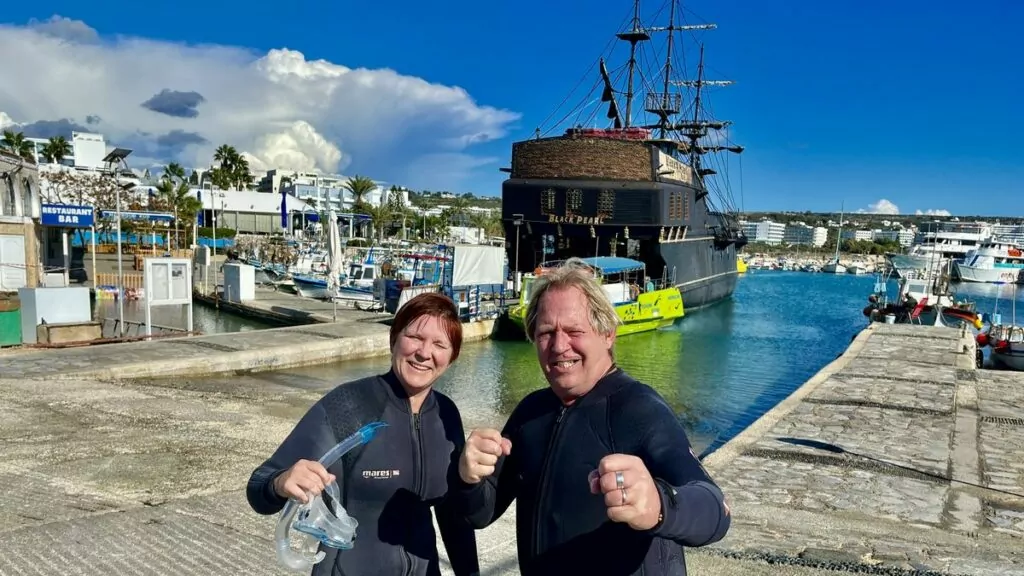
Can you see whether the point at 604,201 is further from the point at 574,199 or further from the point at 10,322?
the point at 10,322

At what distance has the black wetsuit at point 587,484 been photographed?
194 centimetres

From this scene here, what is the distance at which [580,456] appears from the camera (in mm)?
2068

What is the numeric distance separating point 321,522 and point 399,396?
1.74ft

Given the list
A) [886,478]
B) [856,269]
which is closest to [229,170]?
[886,478]

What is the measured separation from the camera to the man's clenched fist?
2.01 metres

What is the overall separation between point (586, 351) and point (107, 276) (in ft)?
114

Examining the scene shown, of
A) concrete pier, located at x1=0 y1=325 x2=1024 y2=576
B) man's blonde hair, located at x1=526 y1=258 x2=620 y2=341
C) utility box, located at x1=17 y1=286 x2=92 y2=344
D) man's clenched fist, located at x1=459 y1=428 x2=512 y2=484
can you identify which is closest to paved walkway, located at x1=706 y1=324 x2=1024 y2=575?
concrete pier, located at x1=0 y1=325 x2=1024 y2=576

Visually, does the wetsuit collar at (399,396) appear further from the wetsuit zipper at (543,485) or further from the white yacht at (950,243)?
the white yacht at (950,243)

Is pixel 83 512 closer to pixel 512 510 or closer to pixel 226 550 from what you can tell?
pixel 226 550

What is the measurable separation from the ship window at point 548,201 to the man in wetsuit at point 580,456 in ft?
108

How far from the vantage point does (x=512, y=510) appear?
604 centimetres

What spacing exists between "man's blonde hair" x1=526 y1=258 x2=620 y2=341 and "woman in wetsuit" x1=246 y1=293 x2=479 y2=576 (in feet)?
1.32

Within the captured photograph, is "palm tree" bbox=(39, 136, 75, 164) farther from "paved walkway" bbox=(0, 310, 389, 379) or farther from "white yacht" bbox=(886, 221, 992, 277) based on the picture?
"white yacht" bbox=(886, 221, 992, 277)

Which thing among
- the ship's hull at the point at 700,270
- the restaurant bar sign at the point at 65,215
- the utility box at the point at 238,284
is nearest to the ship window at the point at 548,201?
the ship's hull at the point at 700,270
